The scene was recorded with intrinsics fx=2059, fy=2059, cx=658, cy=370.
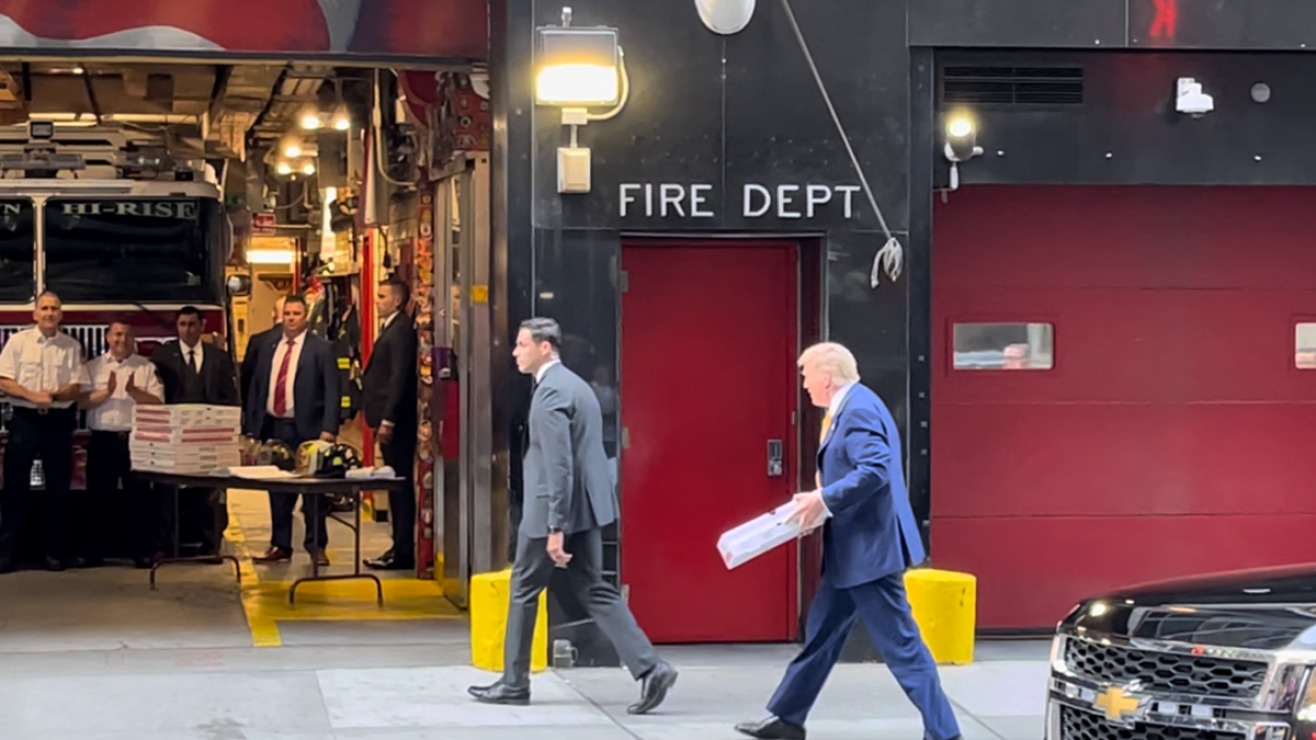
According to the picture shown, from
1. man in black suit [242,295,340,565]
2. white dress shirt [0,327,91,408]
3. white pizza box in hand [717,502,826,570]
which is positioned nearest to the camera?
white pizza box in hand [717,502,826,570]

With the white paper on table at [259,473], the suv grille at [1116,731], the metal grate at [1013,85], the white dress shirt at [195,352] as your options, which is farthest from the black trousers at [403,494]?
the suv grille at [1116,731]

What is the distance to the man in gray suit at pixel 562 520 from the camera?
983 centimetres

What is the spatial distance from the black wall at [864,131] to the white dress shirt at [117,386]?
15.9 ft

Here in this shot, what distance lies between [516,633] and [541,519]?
0.61m

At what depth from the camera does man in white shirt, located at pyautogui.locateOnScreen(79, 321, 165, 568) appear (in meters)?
15.0

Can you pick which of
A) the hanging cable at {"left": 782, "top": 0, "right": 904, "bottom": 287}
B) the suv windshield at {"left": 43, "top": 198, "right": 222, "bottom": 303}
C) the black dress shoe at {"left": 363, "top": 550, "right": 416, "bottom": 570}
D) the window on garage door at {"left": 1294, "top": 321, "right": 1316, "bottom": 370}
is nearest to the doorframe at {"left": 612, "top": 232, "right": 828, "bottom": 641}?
the hanging cable at {"left": 782, "top": 0, "right": 904, "bottom": 287}

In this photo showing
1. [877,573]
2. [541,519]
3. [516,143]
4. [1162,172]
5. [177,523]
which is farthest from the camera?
[177,523]

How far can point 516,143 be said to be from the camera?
1105cm

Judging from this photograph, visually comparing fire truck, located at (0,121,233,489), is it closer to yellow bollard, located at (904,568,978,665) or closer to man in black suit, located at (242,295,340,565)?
man in black suit, located at (242,295,340,565)

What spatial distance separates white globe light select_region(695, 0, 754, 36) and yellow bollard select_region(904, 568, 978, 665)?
3.15 metres

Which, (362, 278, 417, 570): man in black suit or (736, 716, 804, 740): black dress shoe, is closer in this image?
(736, 716, 804, 740): black dress shoe

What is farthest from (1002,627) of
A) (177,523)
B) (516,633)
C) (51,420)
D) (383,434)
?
(51,420)

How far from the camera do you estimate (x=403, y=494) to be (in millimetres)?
15273

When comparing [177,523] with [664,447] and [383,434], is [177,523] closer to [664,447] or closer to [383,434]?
[383,434]
